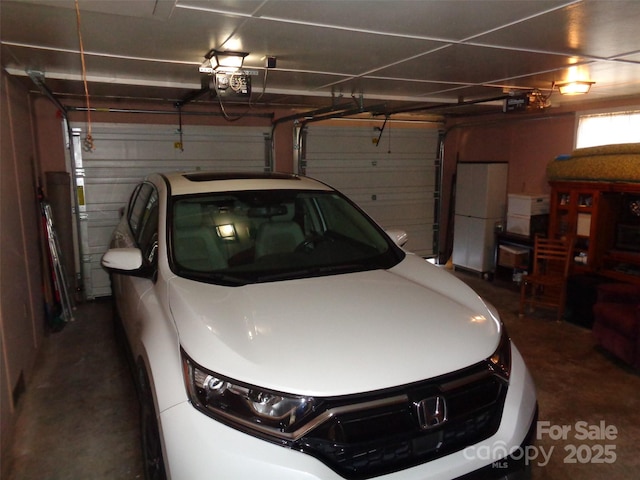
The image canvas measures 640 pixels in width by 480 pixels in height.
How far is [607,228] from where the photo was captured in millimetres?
5043

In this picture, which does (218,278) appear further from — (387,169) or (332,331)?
(387,169)

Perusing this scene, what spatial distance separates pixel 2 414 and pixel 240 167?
4120mm

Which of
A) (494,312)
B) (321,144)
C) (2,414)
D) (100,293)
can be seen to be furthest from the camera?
(321,144)

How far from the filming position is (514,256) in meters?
6.06

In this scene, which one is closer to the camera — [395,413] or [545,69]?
[395,413]

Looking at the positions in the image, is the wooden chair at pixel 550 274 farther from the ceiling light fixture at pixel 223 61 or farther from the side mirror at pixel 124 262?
the side mirror at pixel 124 262

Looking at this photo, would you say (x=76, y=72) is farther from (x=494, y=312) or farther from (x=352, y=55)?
(x=494, y=312)

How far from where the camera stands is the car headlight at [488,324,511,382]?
1885 millimetres

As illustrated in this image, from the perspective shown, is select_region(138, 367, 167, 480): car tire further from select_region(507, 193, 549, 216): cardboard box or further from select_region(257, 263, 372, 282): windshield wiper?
select_region(507, 193, 549, 216): cardboard box

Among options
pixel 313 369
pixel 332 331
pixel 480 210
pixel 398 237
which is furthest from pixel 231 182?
pixel 480 210

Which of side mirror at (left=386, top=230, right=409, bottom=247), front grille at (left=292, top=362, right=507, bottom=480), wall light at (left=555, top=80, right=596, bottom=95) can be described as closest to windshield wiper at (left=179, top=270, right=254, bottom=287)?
front grille at (left=292, top=362, right=507, bottom=480)

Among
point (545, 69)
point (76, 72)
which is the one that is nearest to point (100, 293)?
point (76, 72)

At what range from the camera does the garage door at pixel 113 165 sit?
5.44 metres

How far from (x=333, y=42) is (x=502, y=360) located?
1977 mm
